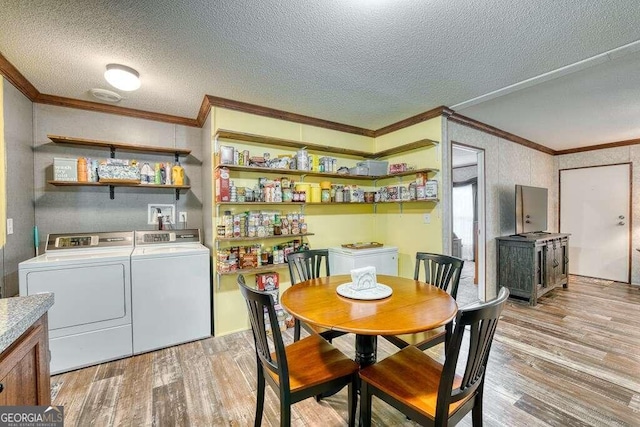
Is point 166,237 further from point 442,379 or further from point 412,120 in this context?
point 412,120

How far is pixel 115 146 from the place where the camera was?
114 inches

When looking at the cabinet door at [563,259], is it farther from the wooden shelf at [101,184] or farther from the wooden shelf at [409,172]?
the wooden shelf at [101,184]

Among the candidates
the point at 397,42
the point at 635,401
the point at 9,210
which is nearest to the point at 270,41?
the point at 397,42

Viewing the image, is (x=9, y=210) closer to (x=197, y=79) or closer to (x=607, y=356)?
(x=197, y=79)

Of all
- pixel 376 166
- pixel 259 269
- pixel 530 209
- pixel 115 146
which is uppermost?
pixel 115 146

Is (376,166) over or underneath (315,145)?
underneath

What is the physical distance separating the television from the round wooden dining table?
3.24 metres

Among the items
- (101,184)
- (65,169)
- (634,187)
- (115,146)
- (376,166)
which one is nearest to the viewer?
(65,169)

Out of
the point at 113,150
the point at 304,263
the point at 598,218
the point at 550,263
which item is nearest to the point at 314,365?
the point at 304,263

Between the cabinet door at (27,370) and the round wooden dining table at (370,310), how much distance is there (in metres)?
1.05

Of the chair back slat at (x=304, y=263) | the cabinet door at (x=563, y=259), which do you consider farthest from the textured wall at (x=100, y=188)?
the cabinet door at (x=563, y=259)

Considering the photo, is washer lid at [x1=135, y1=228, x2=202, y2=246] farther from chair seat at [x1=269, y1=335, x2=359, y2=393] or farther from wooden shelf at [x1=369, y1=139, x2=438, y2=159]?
wooden shelf at [x1=369, y1=139, x2=438, y2=159]

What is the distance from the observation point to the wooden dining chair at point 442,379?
43.1 inches

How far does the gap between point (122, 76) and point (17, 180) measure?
133 cm
